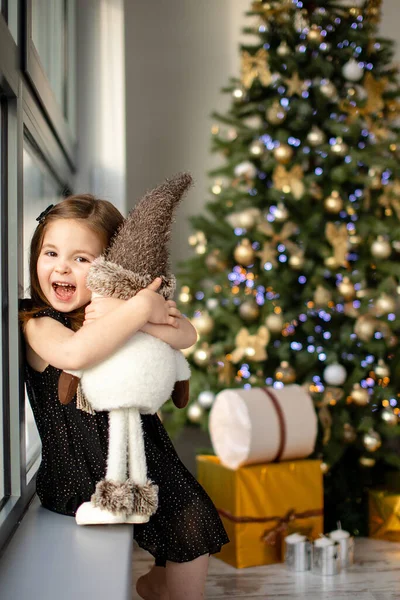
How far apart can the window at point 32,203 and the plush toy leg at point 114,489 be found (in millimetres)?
496

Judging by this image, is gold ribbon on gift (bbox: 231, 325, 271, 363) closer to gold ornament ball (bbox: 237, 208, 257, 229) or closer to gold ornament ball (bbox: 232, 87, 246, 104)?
gold ornament ball (bbox: 237, 208, 257, 229)

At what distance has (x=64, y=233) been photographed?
1.42 meters

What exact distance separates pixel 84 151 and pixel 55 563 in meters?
2.14

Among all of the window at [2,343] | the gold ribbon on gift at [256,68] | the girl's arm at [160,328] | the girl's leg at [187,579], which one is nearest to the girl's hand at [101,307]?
the girl's arm at [160,328]

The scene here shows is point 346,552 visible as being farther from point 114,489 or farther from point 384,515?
point 114,489

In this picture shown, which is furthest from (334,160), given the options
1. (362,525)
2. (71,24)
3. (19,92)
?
(19,92)

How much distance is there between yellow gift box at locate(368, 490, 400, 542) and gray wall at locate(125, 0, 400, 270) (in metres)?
1.42

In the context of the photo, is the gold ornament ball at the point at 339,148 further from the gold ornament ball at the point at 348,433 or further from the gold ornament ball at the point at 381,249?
the gold ornament ball at the point at 348,433

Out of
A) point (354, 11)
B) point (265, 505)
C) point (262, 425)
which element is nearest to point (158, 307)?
point (262, 425)

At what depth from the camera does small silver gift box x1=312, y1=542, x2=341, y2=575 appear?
239 cm

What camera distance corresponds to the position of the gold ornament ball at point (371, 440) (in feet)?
9.17

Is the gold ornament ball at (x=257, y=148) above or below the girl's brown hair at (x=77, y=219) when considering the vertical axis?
above

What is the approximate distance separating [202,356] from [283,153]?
34.6 inches

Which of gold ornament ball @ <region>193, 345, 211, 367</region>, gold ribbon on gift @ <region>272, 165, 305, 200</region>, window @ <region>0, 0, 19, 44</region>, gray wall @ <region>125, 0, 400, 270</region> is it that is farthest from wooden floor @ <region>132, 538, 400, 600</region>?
window @ <region>0, 0, 19, 44</region>
